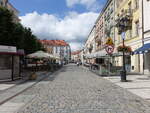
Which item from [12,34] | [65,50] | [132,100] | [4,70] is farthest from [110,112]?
[65,50]

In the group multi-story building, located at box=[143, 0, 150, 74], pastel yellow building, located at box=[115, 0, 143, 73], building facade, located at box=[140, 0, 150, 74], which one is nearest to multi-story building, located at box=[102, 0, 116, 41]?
pastel yellow building, located at box=[115, 0, 143, 73]

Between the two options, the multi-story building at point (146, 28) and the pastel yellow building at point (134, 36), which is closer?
the multi-story building at point (146, 28)

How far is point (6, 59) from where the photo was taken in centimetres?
1678

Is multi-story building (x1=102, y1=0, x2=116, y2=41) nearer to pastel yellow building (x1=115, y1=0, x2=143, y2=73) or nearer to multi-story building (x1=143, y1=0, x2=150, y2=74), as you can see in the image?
pastel yellow building (x1=115, y1=0, x2=143, y2=73)

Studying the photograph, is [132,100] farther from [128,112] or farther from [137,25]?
[137,25]

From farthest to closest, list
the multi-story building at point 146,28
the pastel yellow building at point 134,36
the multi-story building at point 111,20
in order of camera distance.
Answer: the multi-story building at point 111,20 → the pastel yellow building at point 134,36 → the multi-story building at point 146,28

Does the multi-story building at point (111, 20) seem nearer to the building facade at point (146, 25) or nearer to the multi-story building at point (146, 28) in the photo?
the building facade at point (146, 25)

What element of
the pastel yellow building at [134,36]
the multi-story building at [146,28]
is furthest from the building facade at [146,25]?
the pastel yellow building at [134,36]

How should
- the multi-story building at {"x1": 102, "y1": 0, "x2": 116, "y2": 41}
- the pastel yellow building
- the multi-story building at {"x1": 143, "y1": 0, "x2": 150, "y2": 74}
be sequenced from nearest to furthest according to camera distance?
the multi-story building at {"x1": 143, "y1": 0, "x2": 150, "y2": 74} → the pastel yellow building → the multi-story building at {"x1": 102, "y1": 0, "x2": 116, "y2": 41}

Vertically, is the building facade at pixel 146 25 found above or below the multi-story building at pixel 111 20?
below

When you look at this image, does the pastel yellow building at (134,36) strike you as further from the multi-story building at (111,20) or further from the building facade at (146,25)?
the multi-story building at (111,20)

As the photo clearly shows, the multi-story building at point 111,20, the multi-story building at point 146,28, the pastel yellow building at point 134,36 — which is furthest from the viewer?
the multi-story building at point 111,20

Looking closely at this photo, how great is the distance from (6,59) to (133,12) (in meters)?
17.6

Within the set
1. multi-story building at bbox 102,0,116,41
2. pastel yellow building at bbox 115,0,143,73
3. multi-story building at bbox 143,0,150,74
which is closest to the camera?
multi-story building at bbox 143,0,150,74
